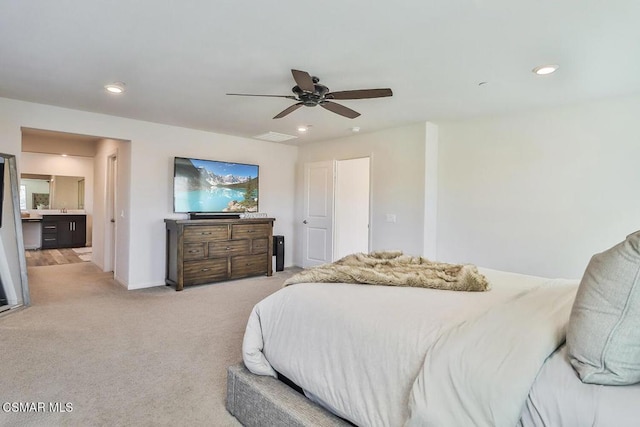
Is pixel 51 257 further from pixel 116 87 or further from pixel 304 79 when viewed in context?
pixel 304 79

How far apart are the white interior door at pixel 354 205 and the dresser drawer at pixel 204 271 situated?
234 centimetres

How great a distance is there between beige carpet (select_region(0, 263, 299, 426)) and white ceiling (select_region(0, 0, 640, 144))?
2.39 metres

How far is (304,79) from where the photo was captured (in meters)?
2.52

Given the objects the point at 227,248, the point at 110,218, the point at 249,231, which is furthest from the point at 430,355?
the point at 110,218

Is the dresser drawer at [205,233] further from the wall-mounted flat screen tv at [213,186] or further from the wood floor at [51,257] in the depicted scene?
the wood floor at [51,257]

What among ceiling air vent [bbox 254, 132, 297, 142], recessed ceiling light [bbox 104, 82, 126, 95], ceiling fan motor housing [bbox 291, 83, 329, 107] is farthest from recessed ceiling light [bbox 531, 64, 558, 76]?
recessed ceiling light [bbox 104, 82, 126, 95]

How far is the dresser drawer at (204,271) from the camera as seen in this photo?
475 cm

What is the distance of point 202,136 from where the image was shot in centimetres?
539

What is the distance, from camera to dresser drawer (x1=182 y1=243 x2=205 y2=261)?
15.4ft

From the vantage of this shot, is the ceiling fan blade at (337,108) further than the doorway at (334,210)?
No

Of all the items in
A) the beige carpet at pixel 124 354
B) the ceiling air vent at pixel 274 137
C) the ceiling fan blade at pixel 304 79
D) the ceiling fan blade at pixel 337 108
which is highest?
the ceiling air vent at pixel 274 137

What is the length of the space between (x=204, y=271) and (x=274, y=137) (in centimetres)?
245

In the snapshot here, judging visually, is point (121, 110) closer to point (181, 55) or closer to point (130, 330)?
point (181, 55)
